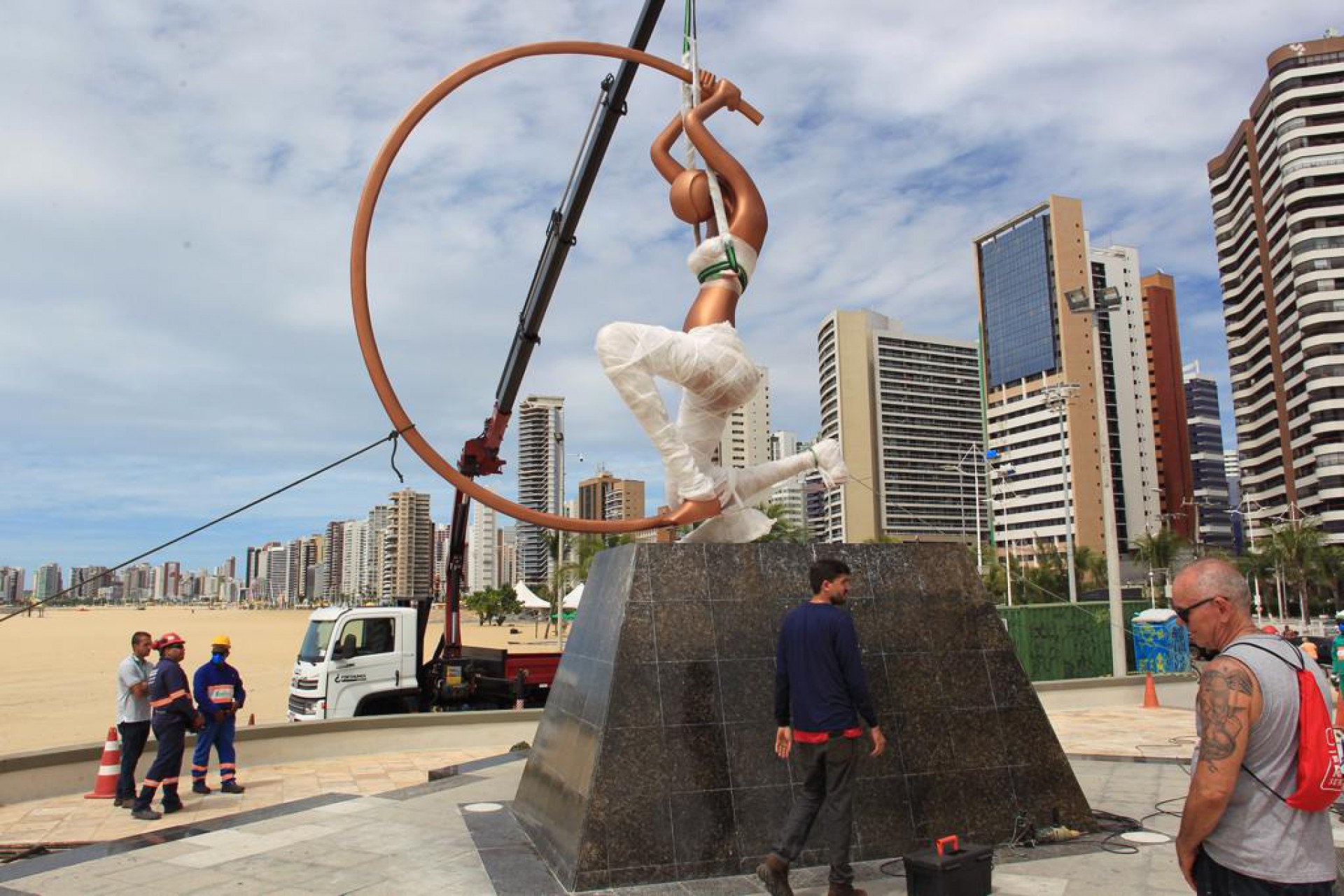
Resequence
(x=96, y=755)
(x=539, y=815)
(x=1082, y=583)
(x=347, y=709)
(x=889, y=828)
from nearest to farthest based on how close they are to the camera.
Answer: (x=889, y=828) → (x=539, y=815) → (x=96, y=755) → (x=347, y=709) → (x=1082, y=583)

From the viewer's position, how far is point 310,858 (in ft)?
19.7

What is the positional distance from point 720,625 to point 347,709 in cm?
880

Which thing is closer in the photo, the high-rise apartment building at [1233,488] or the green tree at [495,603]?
the green tree at [495,603]

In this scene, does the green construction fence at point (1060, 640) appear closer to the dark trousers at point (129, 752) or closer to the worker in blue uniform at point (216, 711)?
the worker in blue uniform at point (216, 711)

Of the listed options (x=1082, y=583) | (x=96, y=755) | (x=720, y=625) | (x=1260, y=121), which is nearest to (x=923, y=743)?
(x=720, y=625)

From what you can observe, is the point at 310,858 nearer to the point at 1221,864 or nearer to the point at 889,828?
the point at 889,828

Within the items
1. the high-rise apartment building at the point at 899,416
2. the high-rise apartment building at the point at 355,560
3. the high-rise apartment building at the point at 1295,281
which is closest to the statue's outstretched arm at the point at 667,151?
the high-rise apartment building at the point at 1295,281

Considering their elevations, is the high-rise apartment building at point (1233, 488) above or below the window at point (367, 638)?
above

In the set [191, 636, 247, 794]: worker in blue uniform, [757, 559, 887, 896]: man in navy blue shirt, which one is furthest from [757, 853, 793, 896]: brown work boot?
[191, 636, 247, 794]: worker in blue uniform

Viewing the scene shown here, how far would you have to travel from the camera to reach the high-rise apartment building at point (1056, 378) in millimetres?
90500

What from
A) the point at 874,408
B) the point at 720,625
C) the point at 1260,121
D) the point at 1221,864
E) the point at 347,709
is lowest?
the point at 347,709

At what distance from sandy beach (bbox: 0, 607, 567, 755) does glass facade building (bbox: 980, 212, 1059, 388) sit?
6286cm

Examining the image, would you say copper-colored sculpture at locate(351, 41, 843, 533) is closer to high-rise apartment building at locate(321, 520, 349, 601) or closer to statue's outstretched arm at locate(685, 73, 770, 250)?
statue's outstretched arm at locate(685, 73, 770, 250)

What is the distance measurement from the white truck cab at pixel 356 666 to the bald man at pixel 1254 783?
39.6ft
